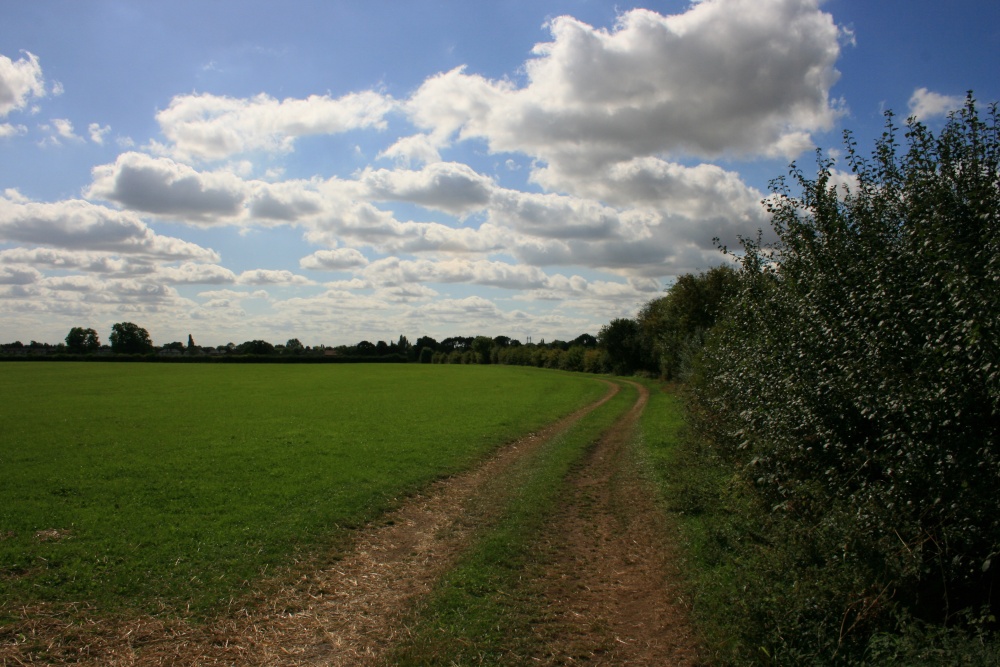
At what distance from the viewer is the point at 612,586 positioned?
9.30 metres

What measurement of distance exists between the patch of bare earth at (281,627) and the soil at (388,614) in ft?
0.05

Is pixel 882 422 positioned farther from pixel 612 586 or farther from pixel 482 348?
pixel 482 348

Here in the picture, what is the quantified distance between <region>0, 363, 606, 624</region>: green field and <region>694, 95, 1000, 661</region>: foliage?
7799mm

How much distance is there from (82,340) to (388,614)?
162168 mm

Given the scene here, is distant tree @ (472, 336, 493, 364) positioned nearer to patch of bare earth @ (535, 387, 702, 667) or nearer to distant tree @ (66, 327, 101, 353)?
distant tree @ (66, 327, 101, 353)

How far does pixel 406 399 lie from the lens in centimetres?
4141

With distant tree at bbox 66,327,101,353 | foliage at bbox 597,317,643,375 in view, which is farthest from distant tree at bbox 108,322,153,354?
foliage at bbox 597,317,643,375

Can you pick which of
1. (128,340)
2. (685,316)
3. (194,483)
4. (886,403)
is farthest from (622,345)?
(128,340)

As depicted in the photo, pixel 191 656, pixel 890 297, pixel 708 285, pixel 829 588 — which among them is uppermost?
pixel 708 285

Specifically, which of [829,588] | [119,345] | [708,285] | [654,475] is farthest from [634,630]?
[119,345]

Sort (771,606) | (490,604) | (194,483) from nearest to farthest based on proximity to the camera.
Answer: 1. (771,606)
2. (490,604)
3. (194,483)

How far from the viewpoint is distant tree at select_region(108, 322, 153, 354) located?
459 feet

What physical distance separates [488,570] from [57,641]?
5.66 m

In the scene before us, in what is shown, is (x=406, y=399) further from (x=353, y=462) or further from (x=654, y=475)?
(x=654, y=475)
